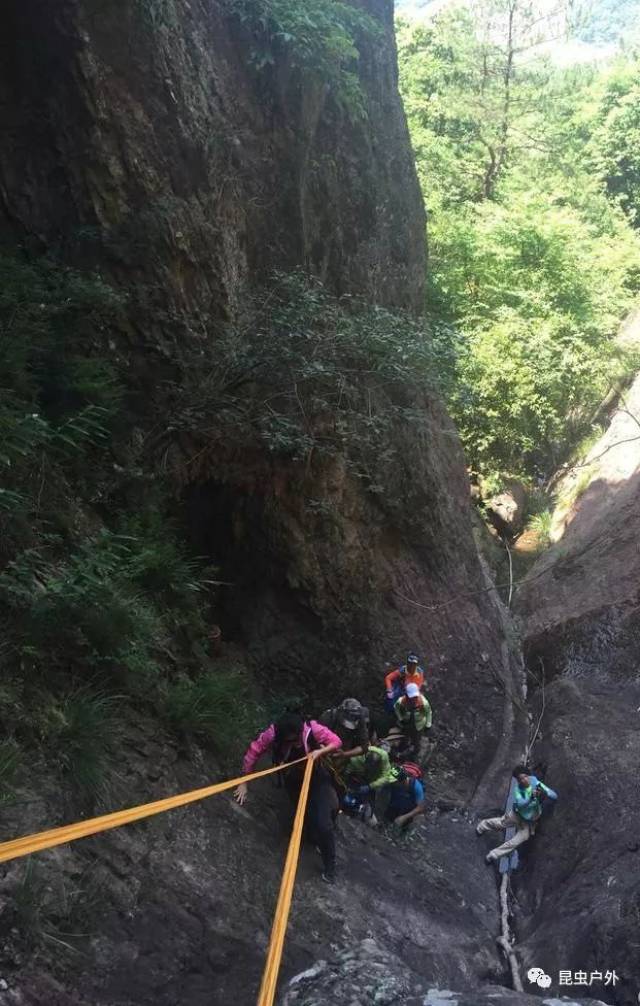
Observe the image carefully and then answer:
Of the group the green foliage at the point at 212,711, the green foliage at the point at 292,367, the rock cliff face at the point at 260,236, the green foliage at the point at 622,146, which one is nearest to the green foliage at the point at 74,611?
the green foliage at the point at 212,711

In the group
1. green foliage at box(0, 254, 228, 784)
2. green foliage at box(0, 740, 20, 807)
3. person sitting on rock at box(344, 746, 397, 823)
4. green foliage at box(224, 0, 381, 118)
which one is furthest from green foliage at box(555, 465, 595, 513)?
green foliage at box(0, 740, 20, 807)

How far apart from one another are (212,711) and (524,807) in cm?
389

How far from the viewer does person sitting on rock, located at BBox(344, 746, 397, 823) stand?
26.7ft

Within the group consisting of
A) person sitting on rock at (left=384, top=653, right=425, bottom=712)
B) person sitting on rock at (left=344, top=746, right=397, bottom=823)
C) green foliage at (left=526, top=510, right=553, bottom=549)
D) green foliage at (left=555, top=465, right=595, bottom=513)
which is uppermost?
person sitting on rock at (left=344, top=746, right=397, bottom=823)

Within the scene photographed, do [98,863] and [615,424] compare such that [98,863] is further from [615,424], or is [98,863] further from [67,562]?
[615,424]

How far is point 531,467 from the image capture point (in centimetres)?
2031

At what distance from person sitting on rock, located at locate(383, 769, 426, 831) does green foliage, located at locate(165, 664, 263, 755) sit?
183cm

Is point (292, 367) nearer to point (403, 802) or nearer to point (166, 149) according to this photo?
point (166, 149)

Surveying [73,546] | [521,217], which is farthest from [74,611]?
[521,217]

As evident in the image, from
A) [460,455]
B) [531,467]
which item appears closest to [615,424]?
[531,467]

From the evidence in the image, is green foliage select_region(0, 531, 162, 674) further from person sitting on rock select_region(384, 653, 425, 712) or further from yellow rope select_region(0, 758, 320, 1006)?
person sitting on rock select_region(384, 653, 425, 712)

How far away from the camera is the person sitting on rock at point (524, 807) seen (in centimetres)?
848

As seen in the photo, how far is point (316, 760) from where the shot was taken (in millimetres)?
6305

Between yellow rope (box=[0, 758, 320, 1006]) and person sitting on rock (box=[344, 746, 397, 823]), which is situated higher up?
yellow rope (box=[0, 758, 320, 1006])
